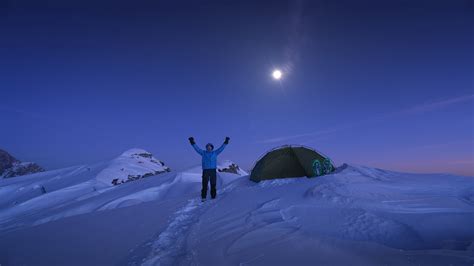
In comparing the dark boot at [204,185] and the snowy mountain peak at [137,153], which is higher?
A: the snowy mountain peak at [137,153]

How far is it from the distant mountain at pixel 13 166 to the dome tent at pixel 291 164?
380 ft

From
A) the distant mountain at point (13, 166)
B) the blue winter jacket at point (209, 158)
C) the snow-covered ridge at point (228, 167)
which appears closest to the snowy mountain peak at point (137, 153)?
the snow-covered ridge at point (228, 167)

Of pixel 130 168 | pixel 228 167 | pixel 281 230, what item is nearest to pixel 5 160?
pixel 130 168

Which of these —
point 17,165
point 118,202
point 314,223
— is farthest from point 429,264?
point 17,165

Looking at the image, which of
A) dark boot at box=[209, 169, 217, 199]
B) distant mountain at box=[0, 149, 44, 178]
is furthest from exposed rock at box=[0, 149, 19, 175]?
dark boot at box=[209, 169, 217, 199]

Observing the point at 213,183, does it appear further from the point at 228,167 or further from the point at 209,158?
the point at 228,167

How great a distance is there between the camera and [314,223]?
4.38 meters

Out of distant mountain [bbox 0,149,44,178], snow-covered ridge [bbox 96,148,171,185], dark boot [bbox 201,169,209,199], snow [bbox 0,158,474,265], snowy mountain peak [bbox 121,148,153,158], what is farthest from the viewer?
distant mountain [bbox 0,149,44,178]

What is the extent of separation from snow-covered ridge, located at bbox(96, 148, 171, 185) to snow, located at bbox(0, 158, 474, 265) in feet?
31.5

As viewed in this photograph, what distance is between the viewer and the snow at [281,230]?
10.2 ft

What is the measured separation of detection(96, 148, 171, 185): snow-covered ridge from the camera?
56.3 ft

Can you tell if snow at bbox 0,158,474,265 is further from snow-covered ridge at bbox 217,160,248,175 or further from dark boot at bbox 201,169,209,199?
snow-covered ridge at bbox 217,160,248,175

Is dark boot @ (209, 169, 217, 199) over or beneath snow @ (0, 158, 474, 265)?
over

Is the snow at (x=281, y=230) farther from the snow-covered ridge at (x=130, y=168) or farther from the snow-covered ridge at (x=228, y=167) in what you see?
the snow-covered ridge at (x=228, y=167)
